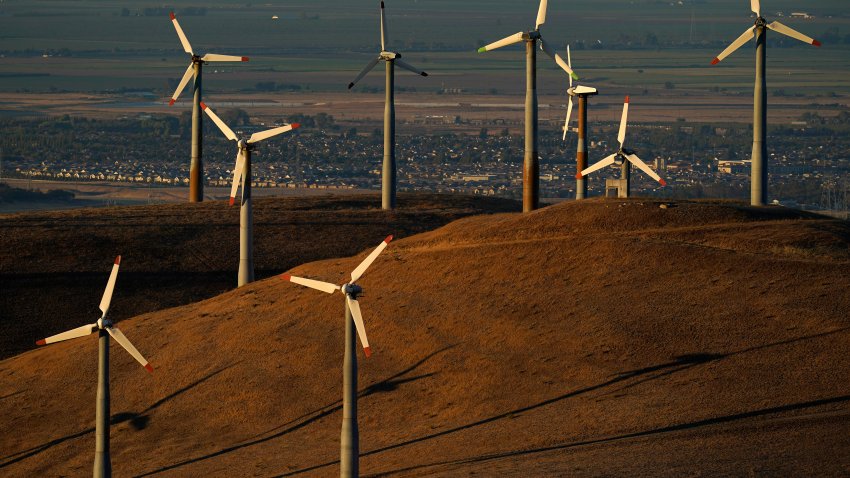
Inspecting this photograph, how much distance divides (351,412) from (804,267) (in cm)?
2296

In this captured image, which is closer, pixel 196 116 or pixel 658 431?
pixel 658 431

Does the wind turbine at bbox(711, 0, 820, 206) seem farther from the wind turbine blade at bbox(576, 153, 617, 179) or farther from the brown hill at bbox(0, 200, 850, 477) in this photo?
the brown hill at bbox(0, 200, 850, 477)

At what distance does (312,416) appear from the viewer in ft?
172

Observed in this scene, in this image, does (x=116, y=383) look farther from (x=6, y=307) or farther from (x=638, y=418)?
(x=638, y=418)

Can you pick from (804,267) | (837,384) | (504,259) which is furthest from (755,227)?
(837,384)

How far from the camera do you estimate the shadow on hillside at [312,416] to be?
164 ft

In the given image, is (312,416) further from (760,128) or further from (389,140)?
(389,140)

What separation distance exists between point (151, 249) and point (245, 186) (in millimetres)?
11917

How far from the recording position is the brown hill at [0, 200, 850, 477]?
45594mm

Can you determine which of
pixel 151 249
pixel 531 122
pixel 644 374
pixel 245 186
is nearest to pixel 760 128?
pixel 531 122

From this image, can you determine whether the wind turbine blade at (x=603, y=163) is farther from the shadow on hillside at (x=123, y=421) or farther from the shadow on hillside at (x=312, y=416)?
the shadow on hillside at (x=123, y=421)

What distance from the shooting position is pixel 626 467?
137ft

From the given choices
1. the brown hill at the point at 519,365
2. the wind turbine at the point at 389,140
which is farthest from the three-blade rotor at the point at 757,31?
the wind turbine at the point at 389,140

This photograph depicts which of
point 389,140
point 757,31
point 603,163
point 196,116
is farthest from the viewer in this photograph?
point 196,116
